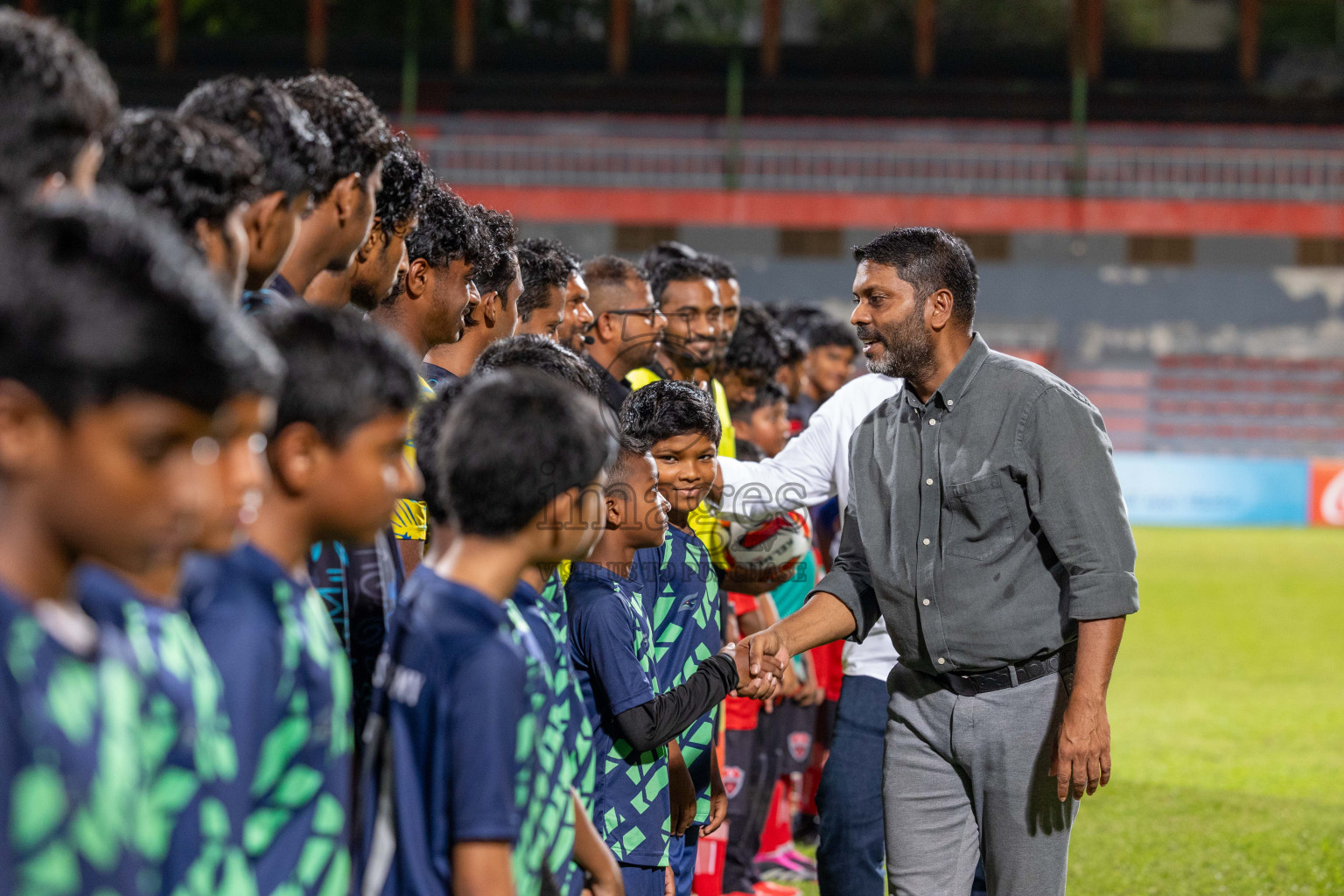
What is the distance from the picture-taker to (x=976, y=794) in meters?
3.06

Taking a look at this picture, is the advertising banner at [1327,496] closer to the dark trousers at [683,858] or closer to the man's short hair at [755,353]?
the man's short hair at [755,353]

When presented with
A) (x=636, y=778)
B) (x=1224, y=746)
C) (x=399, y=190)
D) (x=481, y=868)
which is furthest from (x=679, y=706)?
(x=1224, y=746)

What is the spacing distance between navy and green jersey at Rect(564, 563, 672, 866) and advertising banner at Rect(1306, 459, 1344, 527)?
57.5 ft

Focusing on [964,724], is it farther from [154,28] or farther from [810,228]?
[154,28]

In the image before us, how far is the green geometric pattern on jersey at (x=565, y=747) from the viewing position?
1.87 metres

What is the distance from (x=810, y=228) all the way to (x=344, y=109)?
71.8 feet

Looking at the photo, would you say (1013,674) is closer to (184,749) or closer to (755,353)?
(184,749)

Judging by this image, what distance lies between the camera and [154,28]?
2720 cm

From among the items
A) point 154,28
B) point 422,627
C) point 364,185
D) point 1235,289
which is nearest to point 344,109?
point 364,185

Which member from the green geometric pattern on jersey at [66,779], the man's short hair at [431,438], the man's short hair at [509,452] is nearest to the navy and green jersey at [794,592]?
the man's short hair at [431,438]

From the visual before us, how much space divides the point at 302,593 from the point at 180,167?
573mm

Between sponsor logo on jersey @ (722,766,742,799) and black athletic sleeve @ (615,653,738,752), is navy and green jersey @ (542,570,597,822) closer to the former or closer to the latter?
black athletic sleeve @ (615,653,738,752)

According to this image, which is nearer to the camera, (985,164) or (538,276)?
(538,276)

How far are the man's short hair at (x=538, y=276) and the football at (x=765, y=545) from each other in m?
0.91
